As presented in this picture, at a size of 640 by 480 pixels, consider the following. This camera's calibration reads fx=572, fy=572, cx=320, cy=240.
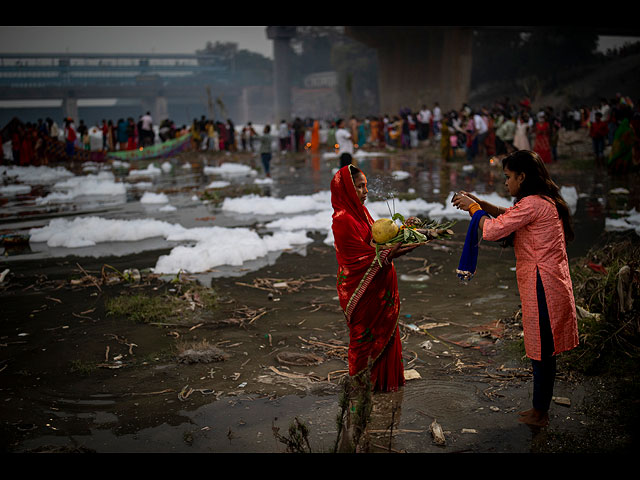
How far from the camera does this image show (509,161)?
3482 millimetres

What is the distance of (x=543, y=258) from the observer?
11.0 ft

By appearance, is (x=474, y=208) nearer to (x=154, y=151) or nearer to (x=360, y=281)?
(x=360, y=281)

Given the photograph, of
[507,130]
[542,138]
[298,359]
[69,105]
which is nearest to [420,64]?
[507,130]

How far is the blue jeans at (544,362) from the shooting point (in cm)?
339

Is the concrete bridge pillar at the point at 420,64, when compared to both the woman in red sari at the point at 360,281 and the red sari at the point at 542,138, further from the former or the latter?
the woman in red sari at the point at 360,281

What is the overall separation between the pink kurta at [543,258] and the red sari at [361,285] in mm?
811

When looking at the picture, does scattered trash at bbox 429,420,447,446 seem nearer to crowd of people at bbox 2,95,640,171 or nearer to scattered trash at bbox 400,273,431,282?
scattered trash at bbox 400,273,431,282

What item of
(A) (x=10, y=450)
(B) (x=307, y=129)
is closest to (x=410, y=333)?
(A) (x=10, y=450)

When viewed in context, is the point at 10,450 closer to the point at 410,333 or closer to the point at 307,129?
the point at 410,333

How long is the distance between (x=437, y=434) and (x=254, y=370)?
1.70 m

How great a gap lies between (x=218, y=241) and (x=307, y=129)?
837 inches

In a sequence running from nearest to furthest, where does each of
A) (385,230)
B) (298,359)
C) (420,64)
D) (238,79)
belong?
(385,230)
(298,359)
(420,64)
(238,79)

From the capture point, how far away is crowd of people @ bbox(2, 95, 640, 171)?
15.8 meters

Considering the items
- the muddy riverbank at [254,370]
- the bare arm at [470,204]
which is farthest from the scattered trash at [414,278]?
→ the bare arm at [470,204]
